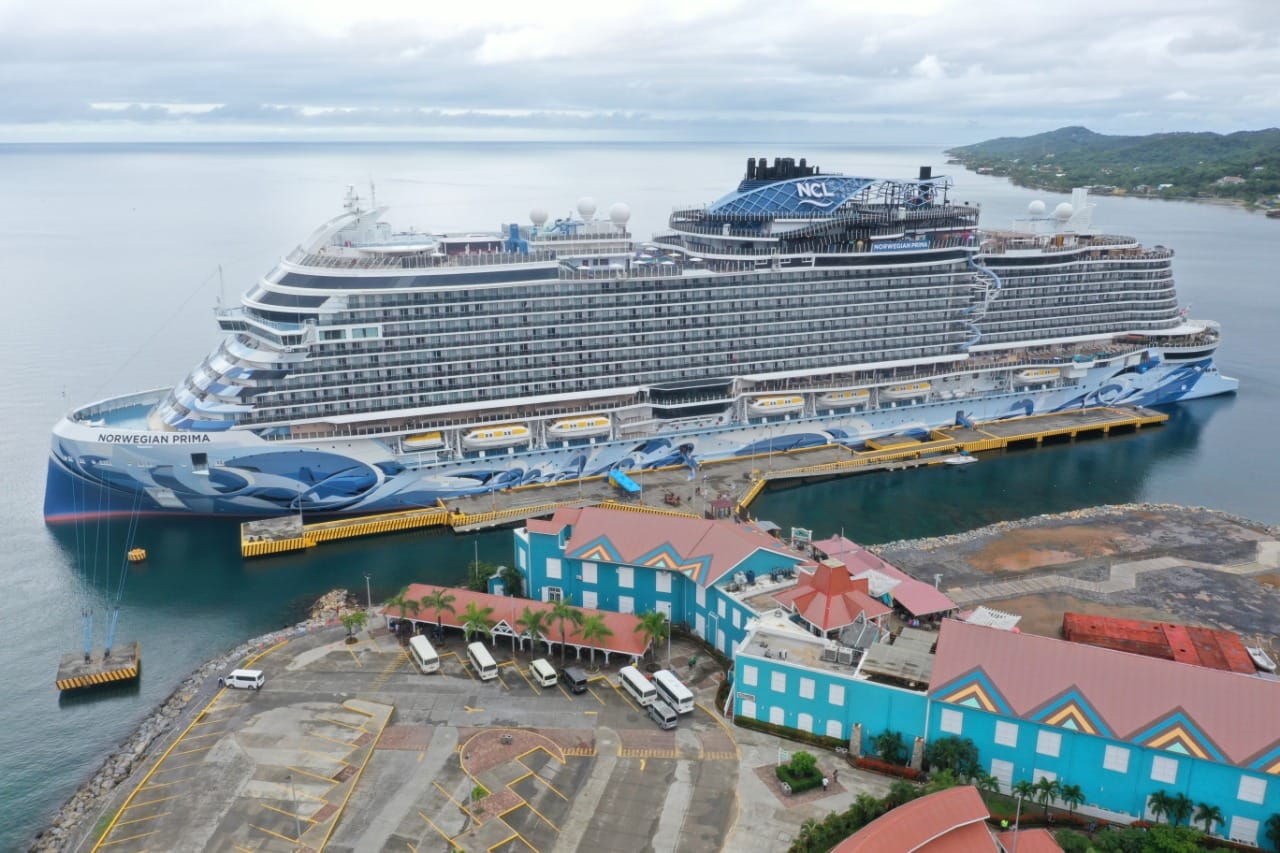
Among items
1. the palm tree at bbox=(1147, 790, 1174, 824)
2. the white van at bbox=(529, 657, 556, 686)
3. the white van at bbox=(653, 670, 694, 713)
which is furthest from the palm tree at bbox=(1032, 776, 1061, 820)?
the white van at bbox=(529, 657, 556, 686)

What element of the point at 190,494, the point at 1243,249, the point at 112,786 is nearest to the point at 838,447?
the point at 190,494

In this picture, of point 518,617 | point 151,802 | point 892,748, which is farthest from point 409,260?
point 892,748

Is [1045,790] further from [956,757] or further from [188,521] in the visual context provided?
[188,521]

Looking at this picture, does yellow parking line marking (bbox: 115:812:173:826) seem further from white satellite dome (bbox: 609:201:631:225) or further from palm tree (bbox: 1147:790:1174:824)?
white satellite dome (bbox: 609:201:631:225)

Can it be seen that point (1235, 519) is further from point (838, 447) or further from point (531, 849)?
point (531, 849)

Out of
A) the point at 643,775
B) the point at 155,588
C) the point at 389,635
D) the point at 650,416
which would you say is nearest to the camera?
the point at 643,775

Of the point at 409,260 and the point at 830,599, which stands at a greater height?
the point at 409,260

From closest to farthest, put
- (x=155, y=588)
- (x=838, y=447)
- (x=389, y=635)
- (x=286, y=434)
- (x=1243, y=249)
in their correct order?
(x=389, y=635), (x=155, y=588), (x=286, y=434), (x=838, y=447), (x=1243, y=249)
